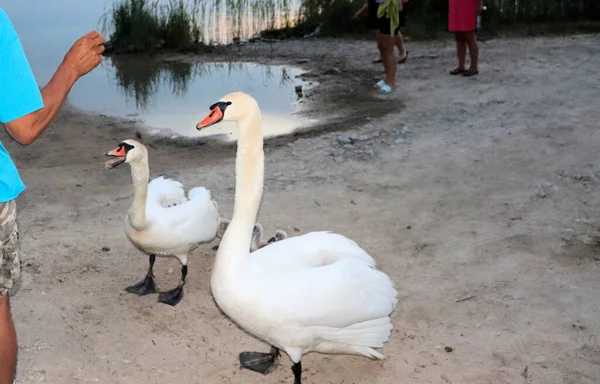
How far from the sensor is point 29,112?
2.68 m

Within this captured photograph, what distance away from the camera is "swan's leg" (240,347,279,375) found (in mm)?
4016

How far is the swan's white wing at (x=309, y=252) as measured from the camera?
11.8 feet

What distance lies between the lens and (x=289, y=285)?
3396mm

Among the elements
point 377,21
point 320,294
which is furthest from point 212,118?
point 377,21

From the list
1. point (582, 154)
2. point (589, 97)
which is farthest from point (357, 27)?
point (582, 154)

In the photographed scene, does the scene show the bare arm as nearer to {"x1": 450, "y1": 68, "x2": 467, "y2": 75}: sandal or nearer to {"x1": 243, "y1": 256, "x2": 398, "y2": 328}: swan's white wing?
{"x1": 243, "y1": 256, "x2": 398, "y2": 328}: swan's white wing

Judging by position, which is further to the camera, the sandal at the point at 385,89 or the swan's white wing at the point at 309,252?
the sandal at the point at 385,89

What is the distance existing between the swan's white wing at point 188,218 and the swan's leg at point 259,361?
0.95 meters

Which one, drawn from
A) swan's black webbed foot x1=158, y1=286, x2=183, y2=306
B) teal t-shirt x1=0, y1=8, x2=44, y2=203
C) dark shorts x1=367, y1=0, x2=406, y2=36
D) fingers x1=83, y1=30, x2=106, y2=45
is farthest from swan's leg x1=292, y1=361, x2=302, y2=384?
dark shorts x1=367, y1=0, x2=406, y2=36

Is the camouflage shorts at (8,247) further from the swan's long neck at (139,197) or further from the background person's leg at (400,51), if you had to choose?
the background person's leg at (400,51)

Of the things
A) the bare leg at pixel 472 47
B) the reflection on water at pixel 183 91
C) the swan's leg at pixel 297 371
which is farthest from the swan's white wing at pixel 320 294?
the bare leg at pixel 472 47

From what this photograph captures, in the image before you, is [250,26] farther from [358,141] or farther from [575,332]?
[575,332]

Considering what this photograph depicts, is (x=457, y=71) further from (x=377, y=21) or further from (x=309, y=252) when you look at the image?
(x=309, y=252)

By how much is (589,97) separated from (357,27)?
649cm
